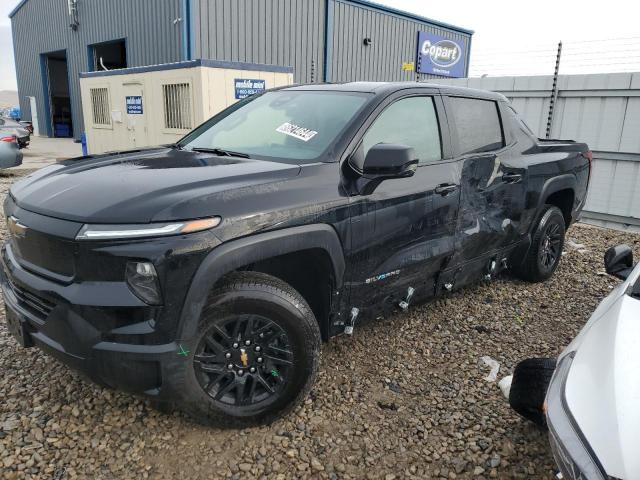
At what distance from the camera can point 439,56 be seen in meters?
22.2

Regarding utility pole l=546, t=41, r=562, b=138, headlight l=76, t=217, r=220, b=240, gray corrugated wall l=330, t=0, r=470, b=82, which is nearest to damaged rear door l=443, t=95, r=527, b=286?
headlight l=76, t=217, r=220, b=240

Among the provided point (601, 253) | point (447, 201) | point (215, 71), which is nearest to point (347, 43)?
point (215, 71)

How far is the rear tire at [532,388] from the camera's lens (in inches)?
101

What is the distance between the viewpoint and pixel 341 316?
115 inches

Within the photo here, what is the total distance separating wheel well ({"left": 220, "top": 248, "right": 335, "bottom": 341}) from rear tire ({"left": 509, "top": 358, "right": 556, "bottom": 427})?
1057 millimetres

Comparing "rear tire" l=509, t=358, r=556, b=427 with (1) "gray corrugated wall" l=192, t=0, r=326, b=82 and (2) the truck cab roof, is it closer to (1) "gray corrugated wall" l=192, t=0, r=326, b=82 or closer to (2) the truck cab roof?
(2) the truck cab roof

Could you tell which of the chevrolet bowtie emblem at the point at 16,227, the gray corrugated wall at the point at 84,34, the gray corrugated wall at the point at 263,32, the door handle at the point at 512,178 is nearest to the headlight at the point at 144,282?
the chevrolet bowtie emblem at the point at 16,227

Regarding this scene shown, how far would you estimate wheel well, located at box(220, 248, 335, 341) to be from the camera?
8.84ft

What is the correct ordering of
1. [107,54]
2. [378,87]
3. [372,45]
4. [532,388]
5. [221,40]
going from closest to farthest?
[532,388] < [378,87] < [221,40] < [372,45] < [107,54]

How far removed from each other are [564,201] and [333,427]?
3.61 meters

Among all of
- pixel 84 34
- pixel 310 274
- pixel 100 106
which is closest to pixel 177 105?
pixel 100 106

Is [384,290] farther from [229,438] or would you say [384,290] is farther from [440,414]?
[229,438]

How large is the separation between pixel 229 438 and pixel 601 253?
5401 mm

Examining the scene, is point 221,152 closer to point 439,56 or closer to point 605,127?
point 605,127
